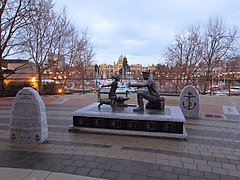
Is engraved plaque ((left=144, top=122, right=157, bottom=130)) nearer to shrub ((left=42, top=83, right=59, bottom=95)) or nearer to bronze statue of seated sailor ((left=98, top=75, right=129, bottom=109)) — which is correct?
bronze statue of seated sailor ((left=98, top=75, right=129, bottom=109))

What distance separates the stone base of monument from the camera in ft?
19.0

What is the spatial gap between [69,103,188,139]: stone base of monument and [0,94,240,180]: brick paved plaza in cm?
26

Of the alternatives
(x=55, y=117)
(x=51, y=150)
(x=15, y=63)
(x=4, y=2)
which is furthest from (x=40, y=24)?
(x=51, y=150)

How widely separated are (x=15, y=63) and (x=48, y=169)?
25.1m

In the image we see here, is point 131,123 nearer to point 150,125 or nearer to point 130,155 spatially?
point 150,125

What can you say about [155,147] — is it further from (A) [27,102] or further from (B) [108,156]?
(A) [27,102]

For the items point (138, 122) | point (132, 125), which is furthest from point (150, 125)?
point (132, 125)

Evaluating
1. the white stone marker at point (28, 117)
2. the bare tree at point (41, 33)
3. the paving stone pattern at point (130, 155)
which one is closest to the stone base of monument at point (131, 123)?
the paving stone pattern at point (130, 155)

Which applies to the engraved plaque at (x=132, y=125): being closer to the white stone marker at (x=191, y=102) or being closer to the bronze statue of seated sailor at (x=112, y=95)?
the bronze statue of seated sailor at (x=112, y=95)

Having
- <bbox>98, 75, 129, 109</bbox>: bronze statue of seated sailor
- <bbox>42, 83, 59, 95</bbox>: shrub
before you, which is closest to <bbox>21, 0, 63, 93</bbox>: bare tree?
<bbox>42, 83, 59, 95</bbox>: shrub

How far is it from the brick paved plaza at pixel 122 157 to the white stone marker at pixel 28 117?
0.80 ft

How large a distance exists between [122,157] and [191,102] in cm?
572

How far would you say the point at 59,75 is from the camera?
25141 mm

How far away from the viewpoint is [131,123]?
239 inches
